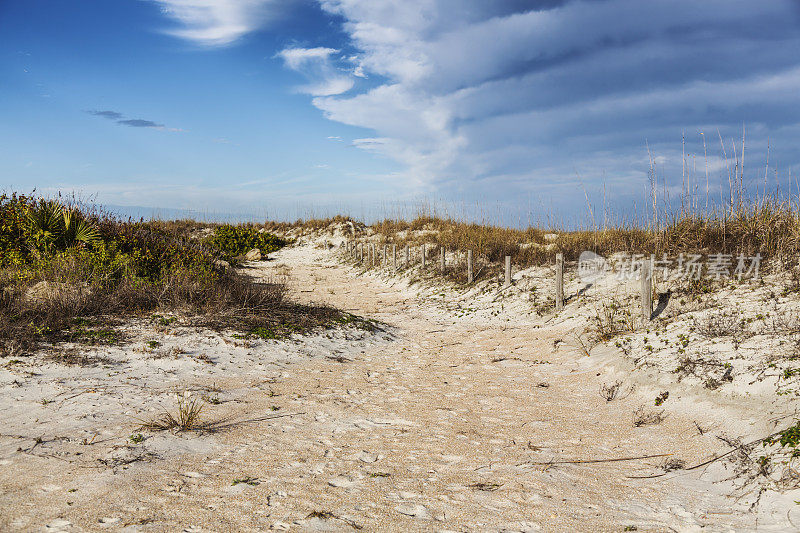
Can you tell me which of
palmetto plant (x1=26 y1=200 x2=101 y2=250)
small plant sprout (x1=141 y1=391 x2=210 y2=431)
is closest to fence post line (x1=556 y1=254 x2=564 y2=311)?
small plant sprout (x1=141 y1=391 x2=210 y2=431)

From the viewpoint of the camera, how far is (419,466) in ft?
13.5

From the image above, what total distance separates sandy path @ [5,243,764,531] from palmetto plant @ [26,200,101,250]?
6.75 m

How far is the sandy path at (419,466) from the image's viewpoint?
318 centimetres

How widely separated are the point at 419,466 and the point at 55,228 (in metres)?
10.3

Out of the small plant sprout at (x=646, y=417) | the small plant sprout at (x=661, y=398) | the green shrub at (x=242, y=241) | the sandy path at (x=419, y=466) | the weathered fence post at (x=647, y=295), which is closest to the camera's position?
the sandy path at (x=419, y=466)

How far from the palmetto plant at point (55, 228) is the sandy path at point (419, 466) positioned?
22.2 ft

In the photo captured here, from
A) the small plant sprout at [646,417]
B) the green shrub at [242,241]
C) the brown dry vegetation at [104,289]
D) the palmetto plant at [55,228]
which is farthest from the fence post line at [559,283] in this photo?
the green shrub at [242,241]

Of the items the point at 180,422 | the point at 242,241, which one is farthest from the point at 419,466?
the point at 242,241

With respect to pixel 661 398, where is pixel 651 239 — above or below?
above

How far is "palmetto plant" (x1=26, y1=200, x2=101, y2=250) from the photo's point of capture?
31.9 feet

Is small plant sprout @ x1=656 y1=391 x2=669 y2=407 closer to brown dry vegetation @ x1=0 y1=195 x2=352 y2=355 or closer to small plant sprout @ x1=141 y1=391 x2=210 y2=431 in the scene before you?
small plant sprout @ x1=141 y1=391 x2=210 y2=431

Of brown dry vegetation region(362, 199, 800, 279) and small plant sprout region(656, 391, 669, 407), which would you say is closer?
small plant sprout region(656, 391, 669, 407)

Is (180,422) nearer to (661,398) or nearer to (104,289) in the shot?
(104,289)

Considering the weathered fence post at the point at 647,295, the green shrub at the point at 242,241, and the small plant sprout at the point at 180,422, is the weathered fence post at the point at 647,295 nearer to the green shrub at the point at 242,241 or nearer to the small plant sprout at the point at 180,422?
the small plant sprout at the point at 180,422
